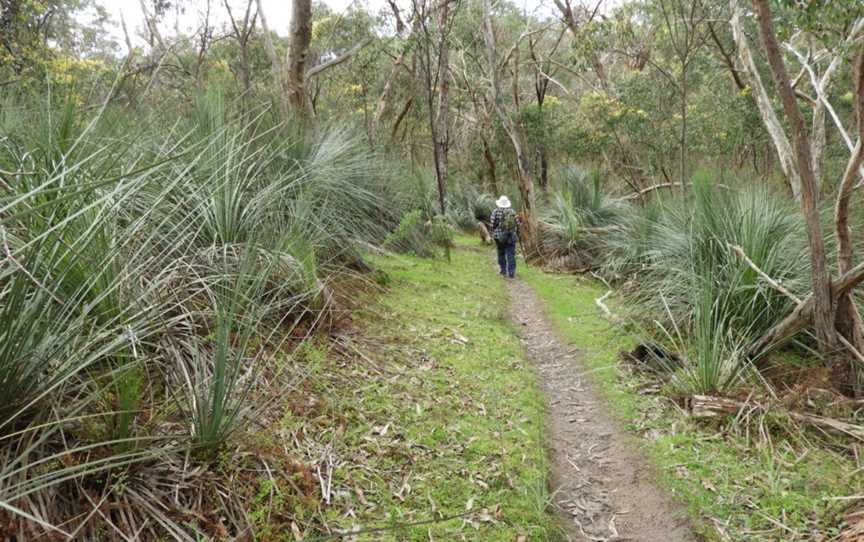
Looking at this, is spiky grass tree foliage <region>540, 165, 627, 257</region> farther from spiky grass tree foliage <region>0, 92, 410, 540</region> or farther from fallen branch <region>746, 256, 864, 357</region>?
spiky grass tree foliage <region>0, 92, 410, 540</region>

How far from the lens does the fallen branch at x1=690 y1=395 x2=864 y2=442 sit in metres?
4.20

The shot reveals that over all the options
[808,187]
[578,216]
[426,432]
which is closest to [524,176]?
[578,216]

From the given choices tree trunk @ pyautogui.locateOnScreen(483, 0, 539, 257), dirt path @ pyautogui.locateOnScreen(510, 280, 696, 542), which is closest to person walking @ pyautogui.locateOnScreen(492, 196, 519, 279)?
tree trunk @ pyautogui.locateOnScreen(483, 0, 539, 257)

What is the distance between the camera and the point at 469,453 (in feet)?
12.1

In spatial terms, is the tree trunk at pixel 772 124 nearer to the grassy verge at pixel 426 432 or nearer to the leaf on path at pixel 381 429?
the grassy verge at pixel 426 432

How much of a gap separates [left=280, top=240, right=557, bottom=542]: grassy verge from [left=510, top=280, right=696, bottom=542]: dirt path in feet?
0.67

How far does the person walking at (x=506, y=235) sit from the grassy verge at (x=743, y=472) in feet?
16.1

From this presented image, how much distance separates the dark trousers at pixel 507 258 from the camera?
10.1 m

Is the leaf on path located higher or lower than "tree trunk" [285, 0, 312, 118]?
lower

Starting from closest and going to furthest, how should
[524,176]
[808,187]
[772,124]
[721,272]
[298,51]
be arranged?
[808,187] → [721,272] → [772,124] → [298,51] → [524,176]

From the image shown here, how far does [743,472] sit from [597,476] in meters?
0.89

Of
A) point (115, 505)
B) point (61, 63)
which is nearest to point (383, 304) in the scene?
point (115, 505)

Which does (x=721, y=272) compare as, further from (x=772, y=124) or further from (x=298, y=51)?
(x=298, y=51)

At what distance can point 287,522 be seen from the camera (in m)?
2.65
